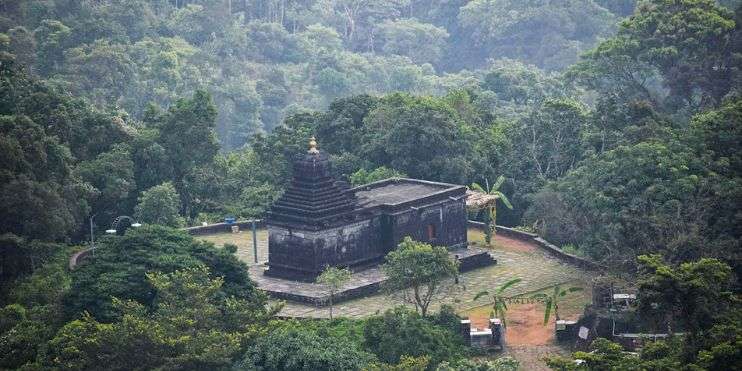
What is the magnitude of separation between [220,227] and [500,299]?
49.7 ft

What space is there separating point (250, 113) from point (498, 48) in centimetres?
2297

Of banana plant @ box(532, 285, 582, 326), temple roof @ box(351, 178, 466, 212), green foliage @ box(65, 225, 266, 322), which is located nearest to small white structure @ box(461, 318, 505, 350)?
banana plant @ box(532, 285, 582, 326)

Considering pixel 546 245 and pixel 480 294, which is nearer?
pixel 480 294

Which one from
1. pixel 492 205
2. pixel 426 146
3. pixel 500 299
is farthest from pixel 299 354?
pixel 426 146

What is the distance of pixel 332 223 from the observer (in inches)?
2266

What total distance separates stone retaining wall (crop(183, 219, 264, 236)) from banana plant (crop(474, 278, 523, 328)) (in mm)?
12062

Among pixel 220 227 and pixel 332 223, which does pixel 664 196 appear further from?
pixel 220 227

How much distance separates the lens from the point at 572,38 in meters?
120

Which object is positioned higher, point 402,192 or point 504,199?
point 402,192

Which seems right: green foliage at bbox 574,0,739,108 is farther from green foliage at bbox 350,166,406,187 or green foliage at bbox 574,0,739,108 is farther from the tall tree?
the tall tree

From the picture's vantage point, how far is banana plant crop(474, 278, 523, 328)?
53000 mm

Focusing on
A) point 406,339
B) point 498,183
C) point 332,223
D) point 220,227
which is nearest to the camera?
point 406,339

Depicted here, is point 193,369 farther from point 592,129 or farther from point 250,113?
point 250,113

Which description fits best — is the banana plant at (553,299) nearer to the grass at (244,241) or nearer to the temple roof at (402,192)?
the temple roof at (402,192)
